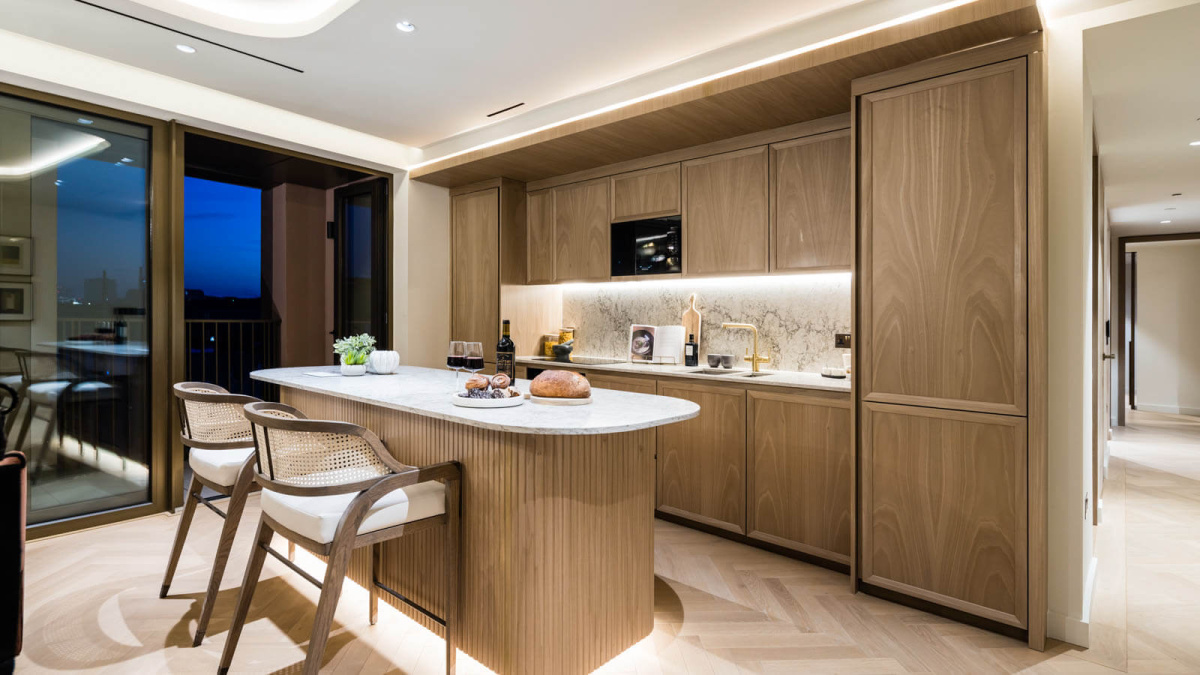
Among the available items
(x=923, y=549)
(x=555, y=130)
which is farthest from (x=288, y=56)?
(x=923, y=549)

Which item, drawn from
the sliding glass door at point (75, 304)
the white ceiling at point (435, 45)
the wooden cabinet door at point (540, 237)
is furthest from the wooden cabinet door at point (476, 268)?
the sliding glass door at point (75, 304)

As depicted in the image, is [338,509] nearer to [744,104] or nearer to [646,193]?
[744,104]

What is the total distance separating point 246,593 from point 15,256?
265 centimetres

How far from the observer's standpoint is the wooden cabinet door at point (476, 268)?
4.62 meters

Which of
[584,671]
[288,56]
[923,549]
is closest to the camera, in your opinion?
[584,671]

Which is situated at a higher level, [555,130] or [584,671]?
[555,130]

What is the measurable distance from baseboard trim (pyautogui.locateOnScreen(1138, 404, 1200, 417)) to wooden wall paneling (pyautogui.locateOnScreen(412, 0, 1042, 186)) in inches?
326

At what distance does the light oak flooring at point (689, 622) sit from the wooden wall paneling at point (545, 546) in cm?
18

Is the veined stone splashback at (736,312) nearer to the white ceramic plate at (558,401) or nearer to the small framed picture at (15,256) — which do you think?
the white ceramic plate at (558,401)

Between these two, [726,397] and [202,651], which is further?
[726,397]

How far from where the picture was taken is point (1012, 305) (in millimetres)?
2232

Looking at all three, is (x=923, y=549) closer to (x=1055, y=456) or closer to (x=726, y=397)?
(x=1055, y=456)

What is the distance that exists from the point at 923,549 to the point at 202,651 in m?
2.89

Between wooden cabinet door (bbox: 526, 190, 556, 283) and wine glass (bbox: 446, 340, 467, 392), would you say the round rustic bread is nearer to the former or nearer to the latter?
wine glass (bbox: 446, 340, 467, 392)
